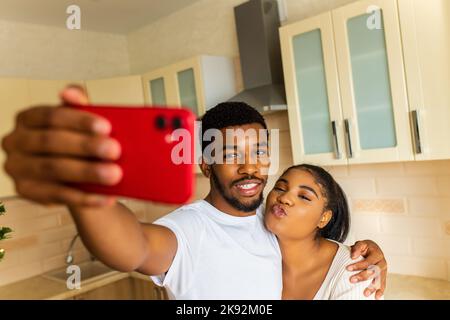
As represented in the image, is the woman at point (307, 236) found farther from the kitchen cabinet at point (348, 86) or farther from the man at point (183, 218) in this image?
the kitchen cabinet at point (348, 86)

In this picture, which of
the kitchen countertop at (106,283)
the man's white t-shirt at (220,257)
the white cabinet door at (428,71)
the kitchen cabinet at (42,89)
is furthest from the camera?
the kitchen cabinet at (42,89)

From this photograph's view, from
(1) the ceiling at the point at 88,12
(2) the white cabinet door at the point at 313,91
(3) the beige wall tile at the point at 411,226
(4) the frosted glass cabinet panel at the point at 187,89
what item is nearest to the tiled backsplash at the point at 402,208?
(3) the beige wall tile at the point at 411,226

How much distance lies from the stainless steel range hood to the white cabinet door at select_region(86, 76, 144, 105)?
26cm

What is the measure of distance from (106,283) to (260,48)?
82 cm

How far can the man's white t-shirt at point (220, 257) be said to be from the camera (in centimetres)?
42

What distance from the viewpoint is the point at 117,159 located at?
0.16 metres

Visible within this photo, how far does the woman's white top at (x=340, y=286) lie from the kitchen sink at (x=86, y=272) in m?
0.83

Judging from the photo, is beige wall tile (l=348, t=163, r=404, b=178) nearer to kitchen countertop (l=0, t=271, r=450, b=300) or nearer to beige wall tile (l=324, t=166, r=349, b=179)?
beige wall tile (l=324, t=166, r=349, b=179)

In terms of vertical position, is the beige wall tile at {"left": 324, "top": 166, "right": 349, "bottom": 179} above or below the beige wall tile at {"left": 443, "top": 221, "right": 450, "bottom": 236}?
above

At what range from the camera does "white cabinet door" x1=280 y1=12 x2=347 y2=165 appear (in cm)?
80

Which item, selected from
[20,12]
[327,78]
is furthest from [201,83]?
[20,12]

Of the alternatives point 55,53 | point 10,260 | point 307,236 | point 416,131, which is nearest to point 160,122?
point 307,236

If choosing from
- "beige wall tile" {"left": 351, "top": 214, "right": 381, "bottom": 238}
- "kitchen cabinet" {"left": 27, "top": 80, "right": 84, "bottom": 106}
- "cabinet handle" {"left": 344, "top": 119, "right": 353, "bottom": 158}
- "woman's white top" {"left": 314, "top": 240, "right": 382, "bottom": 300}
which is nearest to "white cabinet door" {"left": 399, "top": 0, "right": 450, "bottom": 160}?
"cabinet handle" {"left": 344, "top": 119, "right": 353, "bottom": 158}
